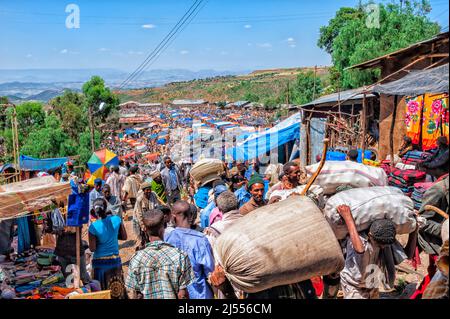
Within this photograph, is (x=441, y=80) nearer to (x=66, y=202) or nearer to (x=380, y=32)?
(x=66, y=202)

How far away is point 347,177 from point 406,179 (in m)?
2.72

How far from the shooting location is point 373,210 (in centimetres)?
273

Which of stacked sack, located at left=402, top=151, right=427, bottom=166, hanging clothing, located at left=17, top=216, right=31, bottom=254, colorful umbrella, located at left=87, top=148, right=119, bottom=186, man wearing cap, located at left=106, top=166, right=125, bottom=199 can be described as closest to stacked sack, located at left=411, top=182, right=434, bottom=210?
stacked sack, located at left=402, top=151, right=427, bottom=166

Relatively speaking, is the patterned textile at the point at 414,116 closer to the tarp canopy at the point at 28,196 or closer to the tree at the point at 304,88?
the tarp canopy at the point at 28,196

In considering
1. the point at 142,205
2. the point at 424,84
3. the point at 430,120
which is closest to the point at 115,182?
the point at 142,205

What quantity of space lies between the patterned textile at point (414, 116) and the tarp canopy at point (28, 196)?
19.4 feet

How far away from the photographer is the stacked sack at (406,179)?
5.66 m

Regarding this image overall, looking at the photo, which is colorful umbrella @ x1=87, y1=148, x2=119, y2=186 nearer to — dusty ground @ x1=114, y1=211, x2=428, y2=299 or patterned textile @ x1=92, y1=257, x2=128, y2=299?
patterned textile @ x1=92, y1=257, x2=128, y2=299

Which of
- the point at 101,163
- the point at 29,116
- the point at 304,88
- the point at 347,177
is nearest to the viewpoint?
the point at 347,177

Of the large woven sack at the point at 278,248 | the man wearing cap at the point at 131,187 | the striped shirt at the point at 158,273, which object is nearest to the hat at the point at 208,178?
the man wearing cap at the point at 131,187

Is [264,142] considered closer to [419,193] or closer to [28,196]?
[419,193]

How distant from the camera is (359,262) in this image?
2955mm

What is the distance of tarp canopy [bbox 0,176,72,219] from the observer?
4.31m
